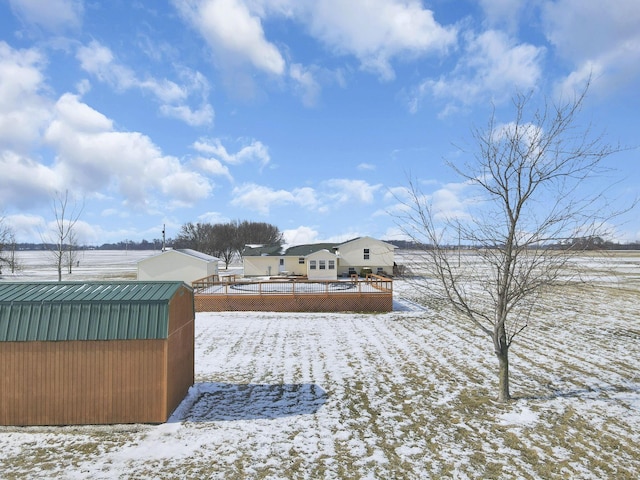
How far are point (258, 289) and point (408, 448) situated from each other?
15.2 metres

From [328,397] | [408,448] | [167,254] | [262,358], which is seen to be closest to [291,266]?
[167,254]

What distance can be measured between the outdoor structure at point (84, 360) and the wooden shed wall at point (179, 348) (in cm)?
13

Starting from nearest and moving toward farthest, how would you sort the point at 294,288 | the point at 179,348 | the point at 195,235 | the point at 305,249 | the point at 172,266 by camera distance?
1. the point at 179,348
2. the point at 294,288
3. the point at 172,266
4. the point at 305,249
5. the point at 195,235

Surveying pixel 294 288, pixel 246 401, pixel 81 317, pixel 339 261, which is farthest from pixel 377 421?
pixel 339 261

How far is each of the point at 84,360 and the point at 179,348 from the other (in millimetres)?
1714

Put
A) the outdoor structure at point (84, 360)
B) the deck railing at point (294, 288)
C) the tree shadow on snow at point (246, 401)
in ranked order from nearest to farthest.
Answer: the outdoor structure at point (84, 360)
the tree shadow on snow at point (246, 401)
the deck railing at point (294, 288)

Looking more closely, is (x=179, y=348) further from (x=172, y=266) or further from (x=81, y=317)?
(x=172, y=266)

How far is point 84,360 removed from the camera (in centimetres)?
695

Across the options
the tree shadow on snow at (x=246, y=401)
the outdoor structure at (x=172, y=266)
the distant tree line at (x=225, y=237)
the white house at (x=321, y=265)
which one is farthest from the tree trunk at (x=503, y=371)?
the distant tree line at (x=225, y=237)

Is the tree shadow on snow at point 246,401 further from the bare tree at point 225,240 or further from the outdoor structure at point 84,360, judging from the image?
Answer: the bare tree at point 225,240

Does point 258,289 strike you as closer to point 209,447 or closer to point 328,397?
point 328,397

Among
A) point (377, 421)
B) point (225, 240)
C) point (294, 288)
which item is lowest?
point (377, 421)

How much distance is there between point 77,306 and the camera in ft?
23.1

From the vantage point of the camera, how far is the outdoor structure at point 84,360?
6883 mm
